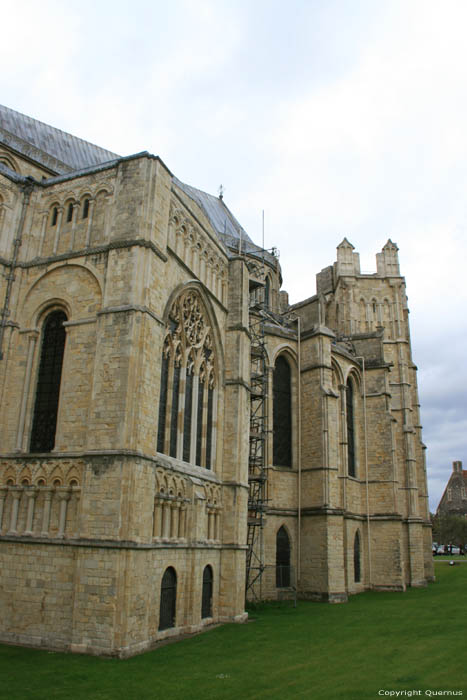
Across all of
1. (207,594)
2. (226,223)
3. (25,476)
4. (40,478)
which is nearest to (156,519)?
(40,478)

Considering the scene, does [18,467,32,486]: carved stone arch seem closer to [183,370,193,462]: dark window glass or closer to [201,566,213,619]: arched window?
[183,370,193,462]: dark window glass

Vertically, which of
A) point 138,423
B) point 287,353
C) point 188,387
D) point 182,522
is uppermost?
point 287,353

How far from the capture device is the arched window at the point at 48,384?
15273 millimetres

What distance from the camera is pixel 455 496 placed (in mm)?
98688

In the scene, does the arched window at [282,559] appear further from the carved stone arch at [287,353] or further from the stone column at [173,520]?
the stone column at [173,520]

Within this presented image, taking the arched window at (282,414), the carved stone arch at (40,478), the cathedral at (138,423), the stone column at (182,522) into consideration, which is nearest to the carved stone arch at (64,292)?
the cathedral at (138,423)

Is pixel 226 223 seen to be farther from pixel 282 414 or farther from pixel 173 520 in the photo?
pixel 173 520

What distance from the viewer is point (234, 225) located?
36.9 metres

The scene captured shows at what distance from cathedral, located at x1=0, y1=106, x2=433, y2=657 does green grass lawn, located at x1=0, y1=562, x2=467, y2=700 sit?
0.96 m

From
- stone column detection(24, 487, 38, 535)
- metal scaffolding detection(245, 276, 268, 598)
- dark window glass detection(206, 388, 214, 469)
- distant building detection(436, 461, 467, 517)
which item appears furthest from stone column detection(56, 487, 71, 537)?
distant building detection(436, 461, 467, 517)

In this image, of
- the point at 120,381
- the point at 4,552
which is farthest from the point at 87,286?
the point at 4,552

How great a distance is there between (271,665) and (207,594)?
19.2 feet

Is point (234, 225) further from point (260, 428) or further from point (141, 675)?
point (141, 675)

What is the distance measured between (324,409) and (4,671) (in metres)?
17.3
